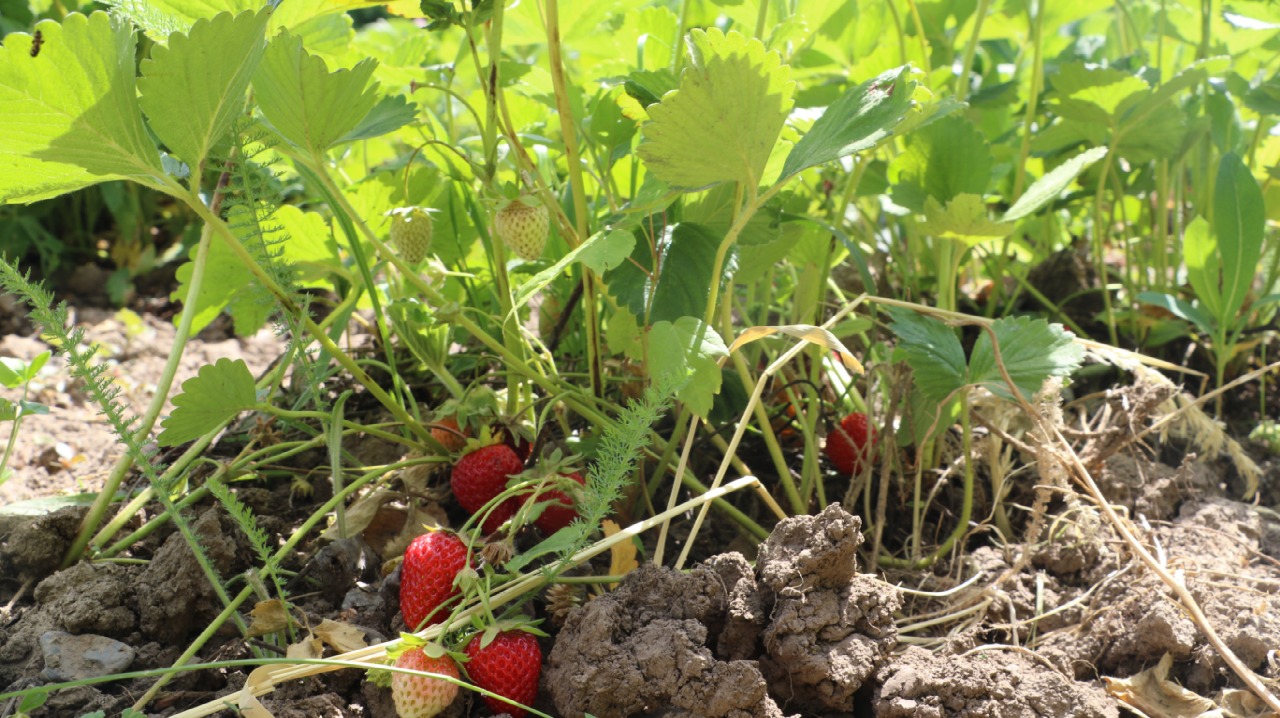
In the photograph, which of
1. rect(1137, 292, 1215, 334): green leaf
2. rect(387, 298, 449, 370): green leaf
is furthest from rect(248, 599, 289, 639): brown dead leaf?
rect(1137, 292, 1215, 334): green leaf

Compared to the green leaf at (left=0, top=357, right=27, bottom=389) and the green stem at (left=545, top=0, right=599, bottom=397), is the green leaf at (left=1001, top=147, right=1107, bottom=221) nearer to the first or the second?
the green stem at (left=545, top=0, right=599, bottom=397)

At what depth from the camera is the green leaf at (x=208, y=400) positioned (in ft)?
2.89

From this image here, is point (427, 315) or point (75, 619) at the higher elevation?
point (427, 315)

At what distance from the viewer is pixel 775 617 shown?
32.9 inches

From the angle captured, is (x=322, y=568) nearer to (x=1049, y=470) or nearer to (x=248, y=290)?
(x=248, y=290)

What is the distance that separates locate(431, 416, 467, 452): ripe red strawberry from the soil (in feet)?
0.16

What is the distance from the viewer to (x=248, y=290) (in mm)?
1213

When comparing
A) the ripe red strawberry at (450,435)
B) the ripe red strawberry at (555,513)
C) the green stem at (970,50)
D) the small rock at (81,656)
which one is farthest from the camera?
the green stem at (970,50)

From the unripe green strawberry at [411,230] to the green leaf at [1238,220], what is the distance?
3.06ft

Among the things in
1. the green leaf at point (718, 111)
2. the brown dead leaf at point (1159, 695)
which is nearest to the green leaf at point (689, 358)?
the green leaf at point (718, 111)

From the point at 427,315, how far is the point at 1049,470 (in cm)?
67

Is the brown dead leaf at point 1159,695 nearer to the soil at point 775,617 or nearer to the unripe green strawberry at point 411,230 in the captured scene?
the soil at point 775,617

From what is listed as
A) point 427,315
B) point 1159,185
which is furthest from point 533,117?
point 1159,185

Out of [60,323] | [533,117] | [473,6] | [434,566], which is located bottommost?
[434,566]
